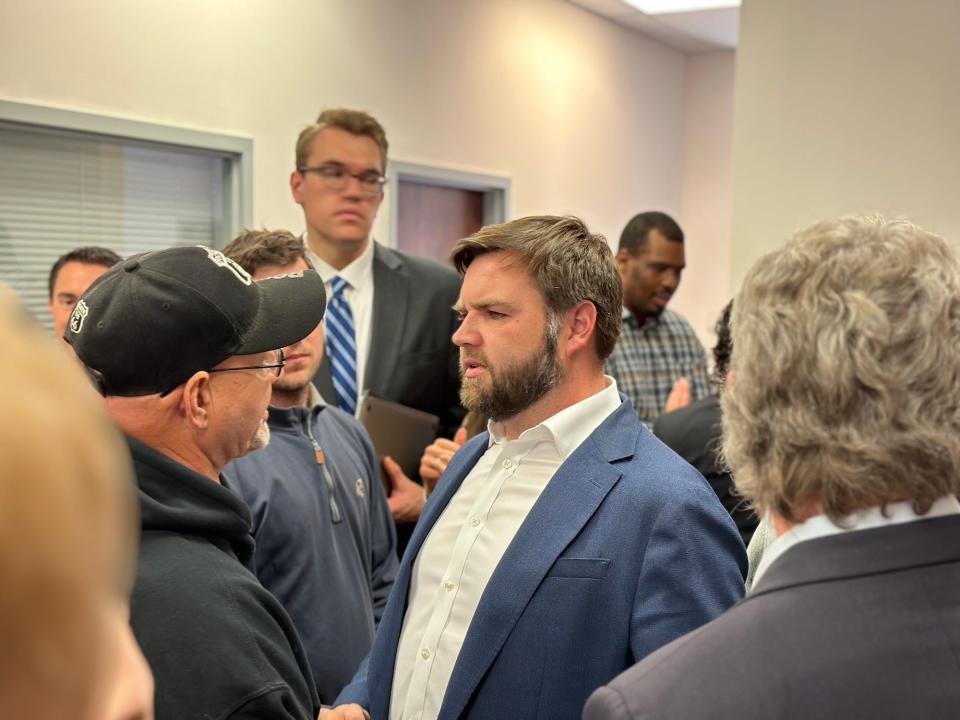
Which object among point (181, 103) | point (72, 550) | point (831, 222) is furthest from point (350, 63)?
point (72, 550)

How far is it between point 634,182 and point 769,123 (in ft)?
14.0

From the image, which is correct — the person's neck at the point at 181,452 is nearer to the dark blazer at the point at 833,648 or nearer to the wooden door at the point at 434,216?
the dark blazer at the point at 833,648

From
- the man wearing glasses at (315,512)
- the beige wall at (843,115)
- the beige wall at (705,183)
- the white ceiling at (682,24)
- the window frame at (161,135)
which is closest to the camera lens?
the man wearing glasses at (315,512)

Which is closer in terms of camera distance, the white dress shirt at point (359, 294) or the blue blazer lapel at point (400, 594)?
the blue blazer lapel at point (400, 594)

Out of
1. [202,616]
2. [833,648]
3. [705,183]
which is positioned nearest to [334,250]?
[202,616]

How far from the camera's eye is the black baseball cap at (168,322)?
144 centimetres

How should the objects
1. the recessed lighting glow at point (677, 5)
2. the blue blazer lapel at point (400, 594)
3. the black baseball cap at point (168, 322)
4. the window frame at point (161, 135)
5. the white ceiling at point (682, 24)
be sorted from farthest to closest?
the white ceiling at point (682, 24)
the recessed lighting glow at point (677, 5)
the window frame at point (161, 135)
the blue blazer lapel at point (400, 594)
the black baseball cap at point (168, 322)

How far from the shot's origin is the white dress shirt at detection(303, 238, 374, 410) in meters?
3.11

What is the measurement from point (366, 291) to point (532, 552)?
1727 millimetres

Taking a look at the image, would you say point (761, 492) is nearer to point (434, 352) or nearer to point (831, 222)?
point (831, 222)

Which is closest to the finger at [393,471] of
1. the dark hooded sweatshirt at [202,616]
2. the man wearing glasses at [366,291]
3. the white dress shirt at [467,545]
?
the man wearing glasses at [366,291]

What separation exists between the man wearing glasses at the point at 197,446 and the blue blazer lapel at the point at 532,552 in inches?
10.2

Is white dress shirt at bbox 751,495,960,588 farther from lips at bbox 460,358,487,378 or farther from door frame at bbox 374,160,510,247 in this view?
door frame at bbox 374,160,510,247

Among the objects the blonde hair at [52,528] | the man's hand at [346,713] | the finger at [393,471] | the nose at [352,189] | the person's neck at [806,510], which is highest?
the nose at [352,189]
